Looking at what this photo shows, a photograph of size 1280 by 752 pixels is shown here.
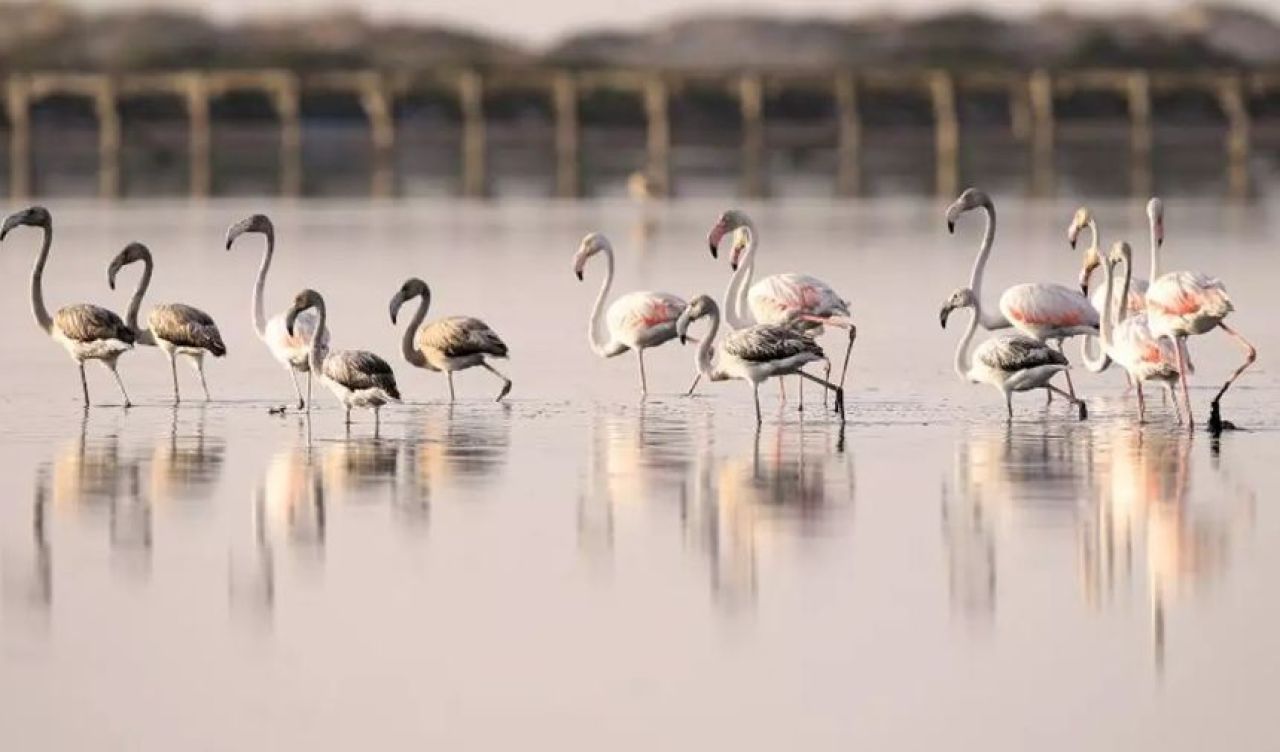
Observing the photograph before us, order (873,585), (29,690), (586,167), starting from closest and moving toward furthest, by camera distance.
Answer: (29,690) → (873,585) → (586,167)

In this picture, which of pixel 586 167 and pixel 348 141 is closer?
pixel 586 167

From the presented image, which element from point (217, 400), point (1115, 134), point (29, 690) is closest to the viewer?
point (29, 690)

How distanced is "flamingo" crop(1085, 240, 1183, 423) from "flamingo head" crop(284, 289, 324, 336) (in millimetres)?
4795

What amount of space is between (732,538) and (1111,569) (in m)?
1.76

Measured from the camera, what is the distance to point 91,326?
62.5 feet

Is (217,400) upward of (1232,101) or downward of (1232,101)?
downward

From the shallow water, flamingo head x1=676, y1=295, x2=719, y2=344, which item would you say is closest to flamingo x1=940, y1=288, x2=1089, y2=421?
the shallow water

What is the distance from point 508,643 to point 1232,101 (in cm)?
6756

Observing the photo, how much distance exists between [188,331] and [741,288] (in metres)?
3.91

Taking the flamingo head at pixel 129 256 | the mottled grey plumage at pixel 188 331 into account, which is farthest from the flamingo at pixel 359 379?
the flamingo head at pixel 129 256

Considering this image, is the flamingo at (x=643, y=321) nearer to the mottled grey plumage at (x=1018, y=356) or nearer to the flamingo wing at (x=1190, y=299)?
the mottled grey plumage at (x=1018, y=356)

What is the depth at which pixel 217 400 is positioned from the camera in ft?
63.4

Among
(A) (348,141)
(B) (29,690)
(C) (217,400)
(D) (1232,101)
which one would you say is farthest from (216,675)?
(A) (348,141)

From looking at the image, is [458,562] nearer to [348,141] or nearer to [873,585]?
[873,585]
